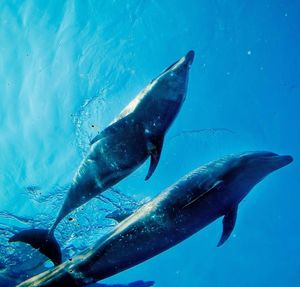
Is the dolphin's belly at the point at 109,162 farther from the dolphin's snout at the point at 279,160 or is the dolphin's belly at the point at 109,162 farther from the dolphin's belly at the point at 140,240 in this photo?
the dolphin's snout at the point at 279,160

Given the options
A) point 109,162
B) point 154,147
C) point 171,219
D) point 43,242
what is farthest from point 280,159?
point 43,242

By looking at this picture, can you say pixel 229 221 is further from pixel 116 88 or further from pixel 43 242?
pixel 116 88

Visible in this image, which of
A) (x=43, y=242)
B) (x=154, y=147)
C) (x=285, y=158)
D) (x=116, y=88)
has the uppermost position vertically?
(x=116, y=88)

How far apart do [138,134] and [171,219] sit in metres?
1.69

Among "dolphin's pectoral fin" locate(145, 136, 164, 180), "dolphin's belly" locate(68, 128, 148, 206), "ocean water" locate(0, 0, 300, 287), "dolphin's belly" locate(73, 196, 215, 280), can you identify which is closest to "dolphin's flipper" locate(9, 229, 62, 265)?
"dolphin's belly" locate(73, 196, 215, 280)

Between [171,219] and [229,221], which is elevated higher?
[171,219]

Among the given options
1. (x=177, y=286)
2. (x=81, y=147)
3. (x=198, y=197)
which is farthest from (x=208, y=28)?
(x=177, y=286)

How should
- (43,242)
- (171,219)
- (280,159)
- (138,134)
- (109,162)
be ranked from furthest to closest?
(43,242) < (280,159) < (171,219) < (109,162) < (138,134)

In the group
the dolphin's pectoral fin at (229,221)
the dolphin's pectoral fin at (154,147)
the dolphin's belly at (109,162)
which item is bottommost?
the dolphin's pectoral fin at (229,221)

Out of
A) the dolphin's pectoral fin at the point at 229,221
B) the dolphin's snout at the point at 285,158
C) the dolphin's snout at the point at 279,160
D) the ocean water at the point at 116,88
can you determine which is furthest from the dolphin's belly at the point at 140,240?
the ocean water at the point at 116,88

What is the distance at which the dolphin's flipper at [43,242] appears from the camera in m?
5.45

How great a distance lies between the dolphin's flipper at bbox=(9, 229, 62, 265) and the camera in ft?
17.9

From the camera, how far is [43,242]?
18.1ft

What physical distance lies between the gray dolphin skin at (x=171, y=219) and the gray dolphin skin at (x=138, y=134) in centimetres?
103
